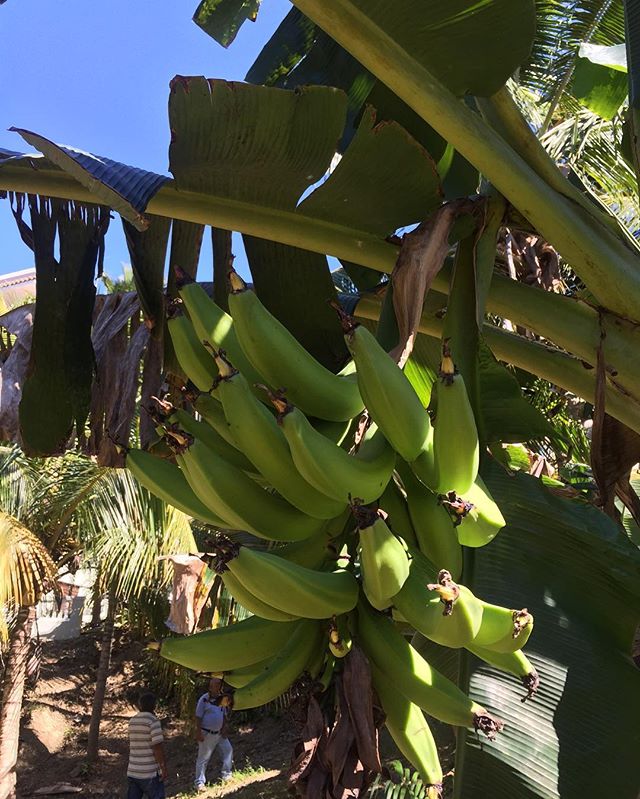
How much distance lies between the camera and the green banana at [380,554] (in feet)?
2.64

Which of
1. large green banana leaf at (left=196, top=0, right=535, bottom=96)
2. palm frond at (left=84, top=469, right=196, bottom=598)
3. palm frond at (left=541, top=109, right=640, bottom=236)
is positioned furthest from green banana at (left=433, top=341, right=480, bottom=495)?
palm frond at (left=84, top=469, right=196, bottom=598)

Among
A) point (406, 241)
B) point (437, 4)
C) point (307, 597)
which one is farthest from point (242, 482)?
point (437, 4)

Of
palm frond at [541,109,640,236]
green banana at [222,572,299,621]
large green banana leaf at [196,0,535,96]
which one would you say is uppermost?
palm frond at [541,109,640,236]

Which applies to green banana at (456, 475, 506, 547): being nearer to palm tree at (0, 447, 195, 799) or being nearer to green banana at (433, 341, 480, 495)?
green banana at (433, 341, 480, 495)

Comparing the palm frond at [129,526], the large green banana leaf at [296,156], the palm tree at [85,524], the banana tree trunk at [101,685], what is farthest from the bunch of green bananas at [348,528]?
the banana tree trunk at [101,685]

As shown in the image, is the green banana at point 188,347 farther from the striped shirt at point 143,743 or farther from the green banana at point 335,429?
the striped shirt at point 143,743

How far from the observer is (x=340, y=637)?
903 mm

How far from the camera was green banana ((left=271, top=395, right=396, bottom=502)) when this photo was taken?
0.85 meters

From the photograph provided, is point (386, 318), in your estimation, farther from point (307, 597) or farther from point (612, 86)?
point (612, 86)

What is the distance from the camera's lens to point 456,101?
125 centimetres

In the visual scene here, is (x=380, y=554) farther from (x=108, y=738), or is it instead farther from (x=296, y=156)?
(x=108, y=738)

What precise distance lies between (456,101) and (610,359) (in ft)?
1.67

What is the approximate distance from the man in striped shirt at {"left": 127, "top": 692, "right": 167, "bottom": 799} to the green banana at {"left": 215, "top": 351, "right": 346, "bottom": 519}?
17.7 feet

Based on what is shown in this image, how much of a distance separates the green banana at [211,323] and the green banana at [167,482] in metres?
0.18
